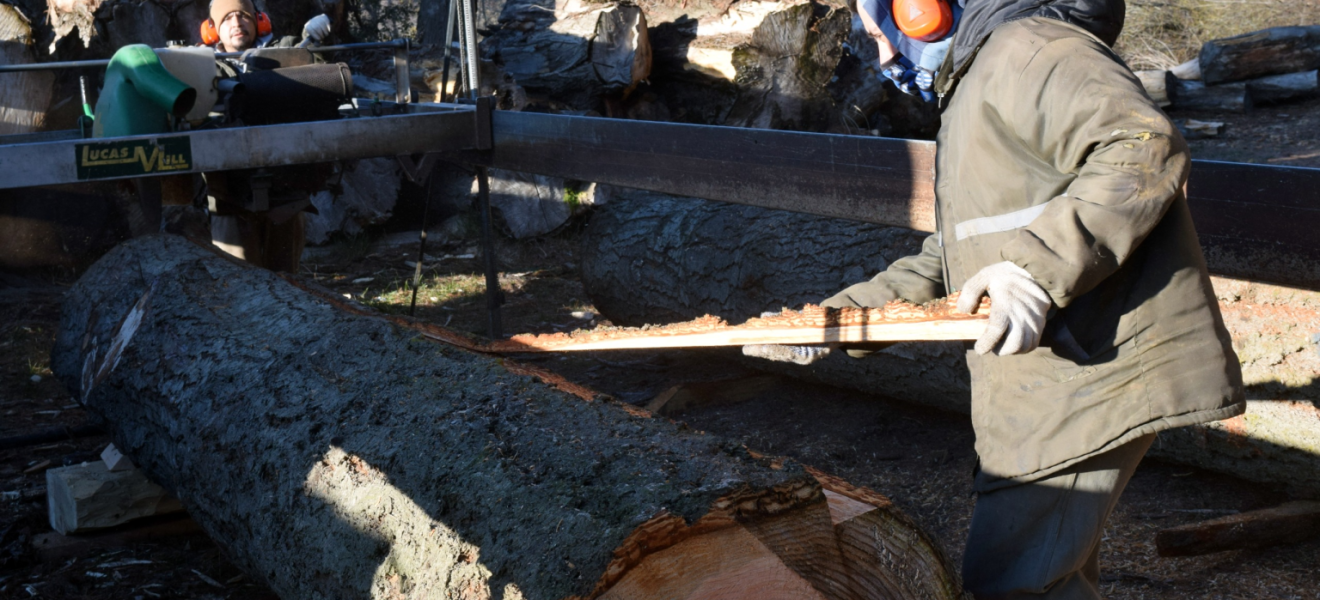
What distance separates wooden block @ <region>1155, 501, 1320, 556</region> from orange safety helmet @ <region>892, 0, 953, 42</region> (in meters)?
1.85

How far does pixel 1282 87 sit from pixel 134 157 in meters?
10.6

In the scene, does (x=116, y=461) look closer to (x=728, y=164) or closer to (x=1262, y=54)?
(x=728, y=164)

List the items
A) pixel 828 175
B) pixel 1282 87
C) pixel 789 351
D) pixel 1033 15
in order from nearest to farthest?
pixel 1033 15, pixel 789 351, pixel 828 175, pixel 1282 87

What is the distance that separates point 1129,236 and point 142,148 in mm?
3251

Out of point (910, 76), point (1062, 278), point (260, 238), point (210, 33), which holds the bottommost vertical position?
point (260, 238)

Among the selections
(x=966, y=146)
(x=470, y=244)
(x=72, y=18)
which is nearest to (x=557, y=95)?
(x=470, y=244)

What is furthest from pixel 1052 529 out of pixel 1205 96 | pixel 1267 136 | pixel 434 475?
pixel 1205 96

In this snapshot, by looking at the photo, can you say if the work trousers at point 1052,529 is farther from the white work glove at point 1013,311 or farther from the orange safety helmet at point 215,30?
the orange safety helmet at point 215,30

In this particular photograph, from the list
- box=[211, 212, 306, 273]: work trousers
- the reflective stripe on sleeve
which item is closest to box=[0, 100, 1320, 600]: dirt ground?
box=[211, 212, 306, 273]: work trousers

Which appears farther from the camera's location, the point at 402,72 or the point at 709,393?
the point at 402,72

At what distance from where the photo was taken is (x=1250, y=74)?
397 inches

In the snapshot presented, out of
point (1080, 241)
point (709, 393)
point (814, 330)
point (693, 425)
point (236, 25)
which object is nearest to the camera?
point (1080, 241)

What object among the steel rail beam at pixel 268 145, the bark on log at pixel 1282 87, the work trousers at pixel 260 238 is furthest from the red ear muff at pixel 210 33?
the bark on log at pixel 1282 87

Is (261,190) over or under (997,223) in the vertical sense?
under
